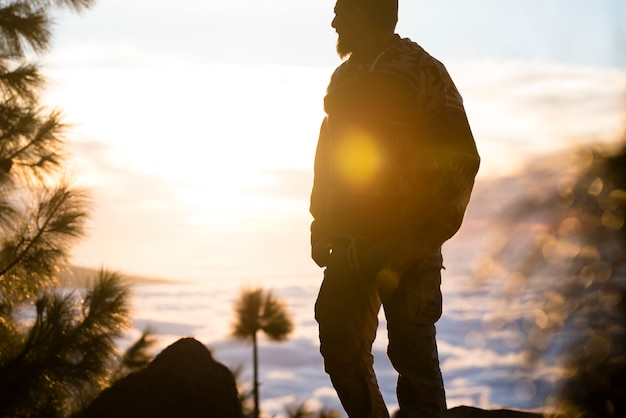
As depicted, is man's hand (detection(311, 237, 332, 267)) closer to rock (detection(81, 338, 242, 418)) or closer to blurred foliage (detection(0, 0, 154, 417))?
rock (detection(81, 338, 242, 418))

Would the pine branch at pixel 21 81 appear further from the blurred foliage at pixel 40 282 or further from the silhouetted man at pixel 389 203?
the silhouetted man at pixel 389 203

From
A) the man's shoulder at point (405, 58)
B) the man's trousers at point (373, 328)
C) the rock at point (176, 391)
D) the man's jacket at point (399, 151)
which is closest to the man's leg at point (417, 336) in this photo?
the man's trousers at point (373, 328)

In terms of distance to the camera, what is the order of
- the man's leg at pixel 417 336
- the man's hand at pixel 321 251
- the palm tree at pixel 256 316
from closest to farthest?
the man's leg at pixel 417 336
the man's hand at pixel 321 251
the palm tree at pixel 256 316

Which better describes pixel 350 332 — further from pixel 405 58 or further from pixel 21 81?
pixel 21 81

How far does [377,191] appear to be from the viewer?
3758mm

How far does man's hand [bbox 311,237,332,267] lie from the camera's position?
404 centimetres

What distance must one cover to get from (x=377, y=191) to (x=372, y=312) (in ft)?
1.78

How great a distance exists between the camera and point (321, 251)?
4.06 m

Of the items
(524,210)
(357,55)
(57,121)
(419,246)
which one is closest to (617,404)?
(524,210)

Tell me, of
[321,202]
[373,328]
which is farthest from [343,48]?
[373,328]

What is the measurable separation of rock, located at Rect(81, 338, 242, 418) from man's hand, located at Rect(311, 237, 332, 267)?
171cm

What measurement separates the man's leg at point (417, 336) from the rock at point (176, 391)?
1903 millimetres

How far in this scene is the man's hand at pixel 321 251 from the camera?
4035 mm

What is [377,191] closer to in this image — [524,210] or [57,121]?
[524,210]
